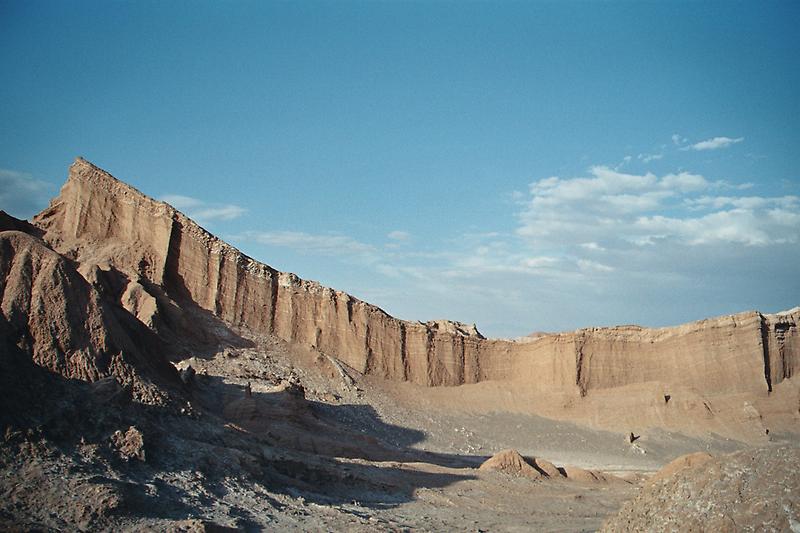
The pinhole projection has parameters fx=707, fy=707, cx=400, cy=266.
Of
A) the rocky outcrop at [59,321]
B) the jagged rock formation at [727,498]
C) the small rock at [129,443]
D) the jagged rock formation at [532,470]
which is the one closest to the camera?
the jagged rock formation at [727,498]

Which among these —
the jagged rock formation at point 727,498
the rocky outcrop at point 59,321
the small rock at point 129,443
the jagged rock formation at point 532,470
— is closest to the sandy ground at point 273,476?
the small rock at point 129,443

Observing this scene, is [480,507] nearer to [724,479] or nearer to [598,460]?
[724,479]

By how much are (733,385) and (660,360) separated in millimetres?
5000

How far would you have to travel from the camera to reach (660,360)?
51219mm

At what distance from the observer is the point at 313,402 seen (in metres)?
37.4

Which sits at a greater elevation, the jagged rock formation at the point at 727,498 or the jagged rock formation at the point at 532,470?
the jagged rock formation at the point at 727,498

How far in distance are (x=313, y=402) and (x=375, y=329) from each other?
12822 millimetres

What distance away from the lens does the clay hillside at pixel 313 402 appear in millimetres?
13828

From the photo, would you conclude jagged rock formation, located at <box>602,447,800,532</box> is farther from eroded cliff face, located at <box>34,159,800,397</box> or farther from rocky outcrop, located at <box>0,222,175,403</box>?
eroded cliff face, located at <box>34,159,800,397</box>

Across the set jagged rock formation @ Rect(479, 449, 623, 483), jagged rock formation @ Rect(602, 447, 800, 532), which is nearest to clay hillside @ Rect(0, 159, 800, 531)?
jagged rock formation @ Rect(602, 447, 800, 532)

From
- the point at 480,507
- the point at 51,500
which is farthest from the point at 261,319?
the point at 51,500

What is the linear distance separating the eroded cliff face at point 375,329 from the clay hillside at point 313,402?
13 cm

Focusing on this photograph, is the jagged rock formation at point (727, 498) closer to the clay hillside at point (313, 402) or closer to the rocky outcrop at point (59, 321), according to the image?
the clay hillside at point (313, 402)

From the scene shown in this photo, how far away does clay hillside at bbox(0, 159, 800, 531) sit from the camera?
544 inches
